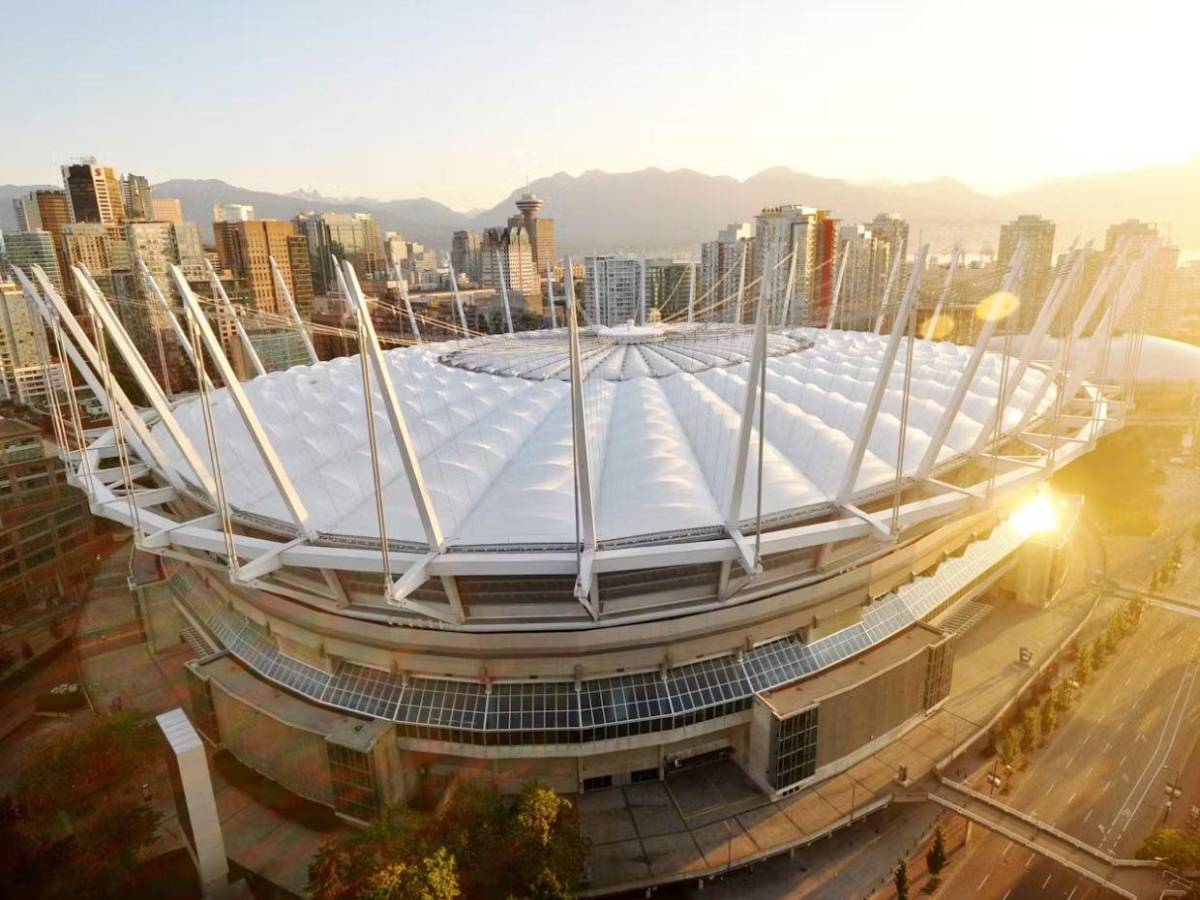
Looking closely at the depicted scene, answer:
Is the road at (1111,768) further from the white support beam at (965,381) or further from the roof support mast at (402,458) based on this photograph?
the roof support mast at (402,458)

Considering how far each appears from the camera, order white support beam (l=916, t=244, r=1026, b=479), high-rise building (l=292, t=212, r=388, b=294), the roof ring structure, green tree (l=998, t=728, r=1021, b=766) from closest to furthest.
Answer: white support beam (l=916, t=244, r=1026, b=479), green tree (l=998, t=728, r=1021, b=766), the roof ring structure, high-rise building (l=292, t=212, r=388, b=294)

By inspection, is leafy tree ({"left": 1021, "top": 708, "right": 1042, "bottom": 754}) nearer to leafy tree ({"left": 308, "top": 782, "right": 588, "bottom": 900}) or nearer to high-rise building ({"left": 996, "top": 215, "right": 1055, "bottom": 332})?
leafy tree ({"left": 308, "top": 782, "right": 588, "bottom": 900})

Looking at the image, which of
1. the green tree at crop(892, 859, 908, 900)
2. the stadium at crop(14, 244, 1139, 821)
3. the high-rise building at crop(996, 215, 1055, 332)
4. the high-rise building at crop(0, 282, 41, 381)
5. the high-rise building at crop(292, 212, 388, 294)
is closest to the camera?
the green tree at crop(892, 859, 908, 900)

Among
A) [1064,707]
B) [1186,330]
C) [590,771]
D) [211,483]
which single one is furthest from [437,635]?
[1186,330]

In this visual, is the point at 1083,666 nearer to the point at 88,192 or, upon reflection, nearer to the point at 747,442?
the point at 747,442

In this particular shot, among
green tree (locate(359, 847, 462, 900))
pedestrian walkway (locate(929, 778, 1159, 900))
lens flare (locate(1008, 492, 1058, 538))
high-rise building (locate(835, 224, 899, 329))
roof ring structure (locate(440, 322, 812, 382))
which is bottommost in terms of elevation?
pedestrian walkway (locate(929, 778, 1159, 900))

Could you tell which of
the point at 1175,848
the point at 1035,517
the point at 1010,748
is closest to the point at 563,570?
the point at 1010,748

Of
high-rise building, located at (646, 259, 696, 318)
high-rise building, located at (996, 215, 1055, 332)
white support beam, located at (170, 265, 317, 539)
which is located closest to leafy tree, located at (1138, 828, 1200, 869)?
white support beam, located at (170, 265, 317, 539)
